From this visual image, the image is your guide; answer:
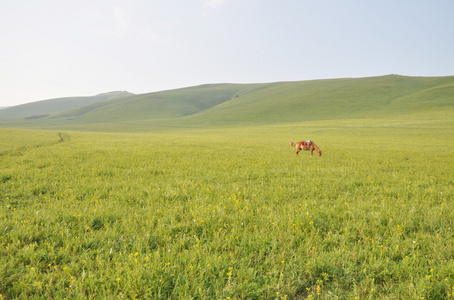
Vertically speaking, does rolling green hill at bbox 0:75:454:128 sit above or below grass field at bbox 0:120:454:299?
above

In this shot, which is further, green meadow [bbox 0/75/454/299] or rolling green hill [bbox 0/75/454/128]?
rolling green hill [bbox 0/75/454/128]

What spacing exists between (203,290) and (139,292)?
0.92 meters

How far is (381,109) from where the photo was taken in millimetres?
91875

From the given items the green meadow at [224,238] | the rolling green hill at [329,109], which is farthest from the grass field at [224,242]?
the rolling green hill at [329,109]

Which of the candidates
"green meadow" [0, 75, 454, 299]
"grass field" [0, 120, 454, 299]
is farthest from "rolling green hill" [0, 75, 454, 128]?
"grass field" [0, 120, 454, 299]

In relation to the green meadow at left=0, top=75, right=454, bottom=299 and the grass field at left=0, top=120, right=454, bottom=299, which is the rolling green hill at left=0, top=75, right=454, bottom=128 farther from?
the grass field at left=0, top=120, right=454, bottom=299

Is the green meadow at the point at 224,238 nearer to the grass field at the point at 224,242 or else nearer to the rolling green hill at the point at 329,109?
the grass field at the point at 224,242

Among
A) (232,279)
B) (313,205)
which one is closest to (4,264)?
(232,279)

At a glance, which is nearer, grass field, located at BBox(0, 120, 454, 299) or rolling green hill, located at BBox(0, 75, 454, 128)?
grass field, located at BBox(0, 120, 454, 299)

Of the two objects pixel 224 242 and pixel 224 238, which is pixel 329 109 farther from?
pixel 224 242

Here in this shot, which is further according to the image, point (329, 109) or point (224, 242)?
point (329, 109)

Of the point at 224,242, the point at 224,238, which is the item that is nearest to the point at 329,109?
the point at 224,238

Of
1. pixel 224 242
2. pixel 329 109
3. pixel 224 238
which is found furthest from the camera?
pixel 329 109

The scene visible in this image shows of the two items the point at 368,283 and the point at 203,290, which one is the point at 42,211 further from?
the point at 368,283
